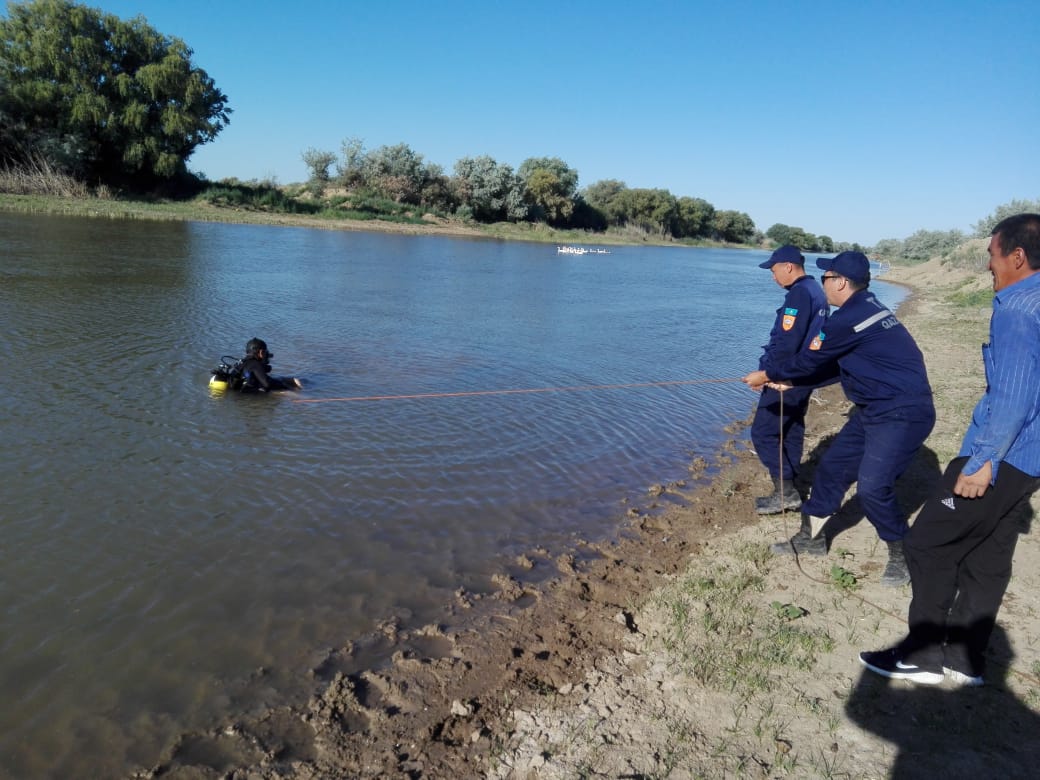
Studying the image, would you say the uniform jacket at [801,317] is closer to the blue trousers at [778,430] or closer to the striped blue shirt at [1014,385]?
the blue trousers at [778,430]

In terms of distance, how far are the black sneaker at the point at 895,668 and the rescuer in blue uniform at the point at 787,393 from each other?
2.55 meters

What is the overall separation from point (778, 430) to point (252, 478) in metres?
5.58

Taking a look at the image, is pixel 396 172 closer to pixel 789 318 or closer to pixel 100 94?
pixel 100 94

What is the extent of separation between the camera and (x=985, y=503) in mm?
3721

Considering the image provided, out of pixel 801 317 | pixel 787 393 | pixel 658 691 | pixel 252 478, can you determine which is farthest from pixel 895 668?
pixel 252 478

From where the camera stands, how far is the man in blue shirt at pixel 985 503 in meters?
3.51

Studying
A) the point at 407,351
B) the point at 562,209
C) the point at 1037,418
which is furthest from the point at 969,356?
the point at 562,209

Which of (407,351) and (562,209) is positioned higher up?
(562,209)

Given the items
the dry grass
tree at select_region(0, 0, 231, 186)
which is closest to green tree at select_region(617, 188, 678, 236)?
tree at select_region(0, 0, 231, 186)

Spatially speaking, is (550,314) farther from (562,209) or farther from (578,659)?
(562,209)

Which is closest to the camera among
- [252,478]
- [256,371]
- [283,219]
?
[252,478]

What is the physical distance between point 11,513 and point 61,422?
99.5 inches

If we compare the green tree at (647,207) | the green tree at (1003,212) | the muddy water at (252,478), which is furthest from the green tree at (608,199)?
the muddy water at (252,478)

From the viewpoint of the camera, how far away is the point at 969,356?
1533 cm
